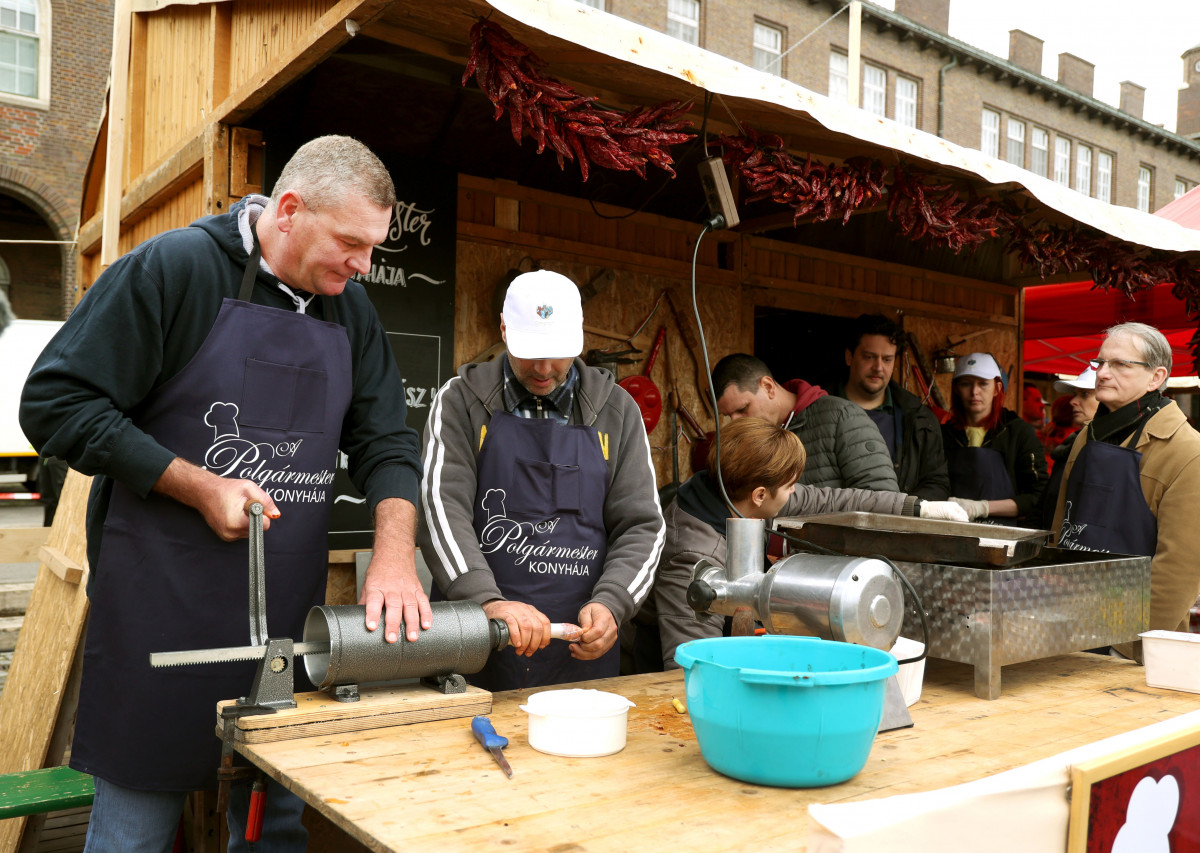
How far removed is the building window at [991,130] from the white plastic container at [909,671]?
85.0 ft

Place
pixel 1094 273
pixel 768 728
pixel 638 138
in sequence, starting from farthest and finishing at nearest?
pixel 1094 273 → pixel 638 138 → pixel 768 728

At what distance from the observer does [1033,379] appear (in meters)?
14.3

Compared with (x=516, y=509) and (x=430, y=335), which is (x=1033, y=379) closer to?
(x=430, y=335)

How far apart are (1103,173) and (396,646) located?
1279 inches

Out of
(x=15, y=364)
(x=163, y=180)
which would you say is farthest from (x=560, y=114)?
(x=15, y=364)

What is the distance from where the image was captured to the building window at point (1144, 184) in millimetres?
30039

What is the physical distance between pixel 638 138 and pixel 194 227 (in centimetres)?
147

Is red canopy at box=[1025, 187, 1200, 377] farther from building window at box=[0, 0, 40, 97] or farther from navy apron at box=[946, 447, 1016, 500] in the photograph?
building window at box=[0, 0, 40, 97]

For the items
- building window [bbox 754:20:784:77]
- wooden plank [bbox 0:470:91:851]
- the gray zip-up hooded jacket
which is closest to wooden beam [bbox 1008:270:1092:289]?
the gray zip-up hooded jacket

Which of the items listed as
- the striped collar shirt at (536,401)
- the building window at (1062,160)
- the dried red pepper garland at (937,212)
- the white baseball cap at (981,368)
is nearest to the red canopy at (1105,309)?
the dried red pepper garland at (937,212)

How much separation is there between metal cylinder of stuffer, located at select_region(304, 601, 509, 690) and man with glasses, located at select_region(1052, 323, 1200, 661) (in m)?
2.41

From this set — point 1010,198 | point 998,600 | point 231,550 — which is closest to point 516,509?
point 231,550

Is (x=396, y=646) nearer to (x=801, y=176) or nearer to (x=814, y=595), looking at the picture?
(x=814, y=595)

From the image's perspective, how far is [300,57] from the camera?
2840 millimetres
